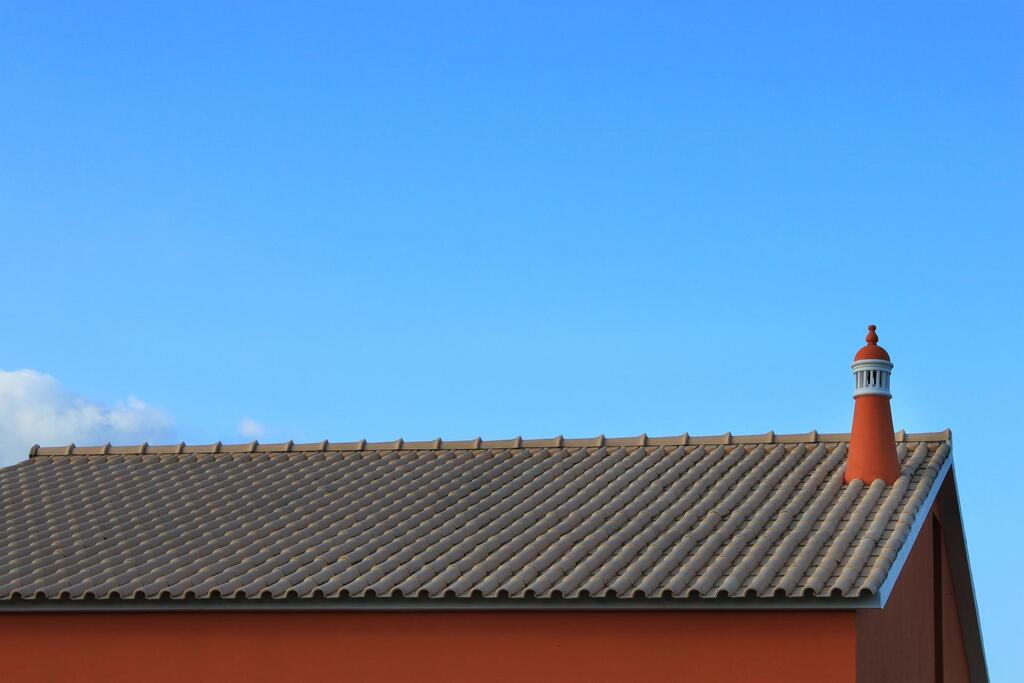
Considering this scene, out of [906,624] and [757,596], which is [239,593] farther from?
[906,624]

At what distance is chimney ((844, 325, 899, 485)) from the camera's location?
13.7 meters

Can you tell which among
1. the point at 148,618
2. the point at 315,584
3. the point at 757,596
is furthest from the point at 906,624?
the point at 148,618

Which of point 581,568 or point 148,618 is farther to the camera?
point 148,618

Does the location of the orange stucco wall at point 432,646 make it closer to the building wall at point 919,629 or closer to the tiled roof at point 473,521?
the tiled roof at point 473,521

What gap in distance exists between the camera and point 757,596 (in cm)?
1140

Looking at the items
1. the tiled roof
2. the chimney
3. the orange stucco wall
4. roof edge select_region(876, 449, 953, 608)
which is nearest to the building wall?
roof edge select_region(876, 449, 953, 608)

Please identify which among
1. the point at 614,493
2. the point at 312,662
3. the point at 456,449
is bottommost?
the point at 312,662

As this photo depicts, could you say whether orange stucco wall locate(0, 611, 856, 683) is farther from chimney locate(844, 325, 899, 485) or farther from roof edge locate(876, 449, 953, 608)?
chimney locate(844, 325, 899, 485)

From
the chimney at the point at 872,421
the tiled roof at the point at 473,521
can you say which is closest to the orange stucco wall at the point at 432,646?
the tiled roof at the point at 473,521

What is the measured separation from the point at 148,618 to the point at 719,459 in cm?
649

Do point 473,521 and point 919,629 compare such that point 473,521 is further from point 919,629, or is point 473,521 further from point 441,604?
point 919,629

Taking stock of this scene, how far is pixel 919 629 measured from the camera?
48.3ft

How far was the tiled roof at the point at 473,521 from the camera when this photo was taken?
12242 mm

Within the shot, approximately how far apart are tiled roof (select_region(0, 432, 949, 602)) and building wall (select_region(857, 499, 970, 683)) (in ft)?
2.94
